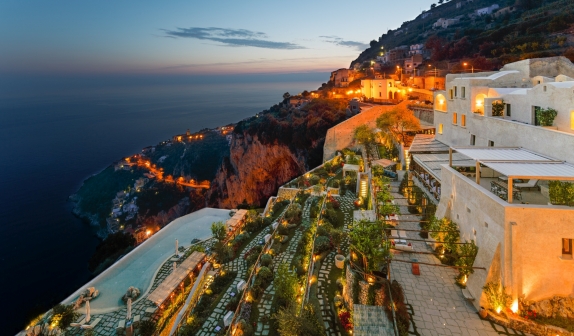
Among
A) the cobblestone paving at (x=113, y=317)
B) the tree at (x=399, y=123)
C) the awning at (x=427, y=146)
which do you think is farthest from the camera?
the tree at (x=399, y=123)

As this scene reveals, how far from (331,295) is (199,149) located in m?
64.3

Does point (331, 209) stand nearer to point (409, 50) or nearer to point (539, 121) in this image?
point (539, 121)

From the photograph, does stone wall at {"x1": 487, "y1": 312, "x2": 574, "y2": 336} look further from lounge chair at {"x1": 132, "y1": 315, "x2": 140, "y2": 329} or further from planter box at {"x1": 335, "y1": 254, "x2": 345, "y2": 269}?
lounge chair at {"x1": 132, "y1": 315, "x2": 140, "y2": 329}

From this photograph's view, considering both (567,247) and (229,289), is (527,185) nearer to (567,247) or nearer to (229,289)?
(567,247)

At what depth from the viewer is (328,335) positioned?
873 cm

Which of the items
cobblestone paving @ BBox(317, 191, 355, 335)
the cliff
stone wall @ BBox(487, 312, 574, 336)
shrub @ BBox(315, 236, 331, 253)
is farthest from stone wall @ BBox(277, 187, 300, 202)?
stone wall @ BBox(487, 312, 574, 336)

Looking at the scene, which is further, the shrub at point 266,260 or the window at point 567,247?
the shrub at point 266,260

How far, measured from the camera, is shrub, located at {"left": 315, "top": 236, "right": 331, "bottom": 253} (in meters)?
12.8

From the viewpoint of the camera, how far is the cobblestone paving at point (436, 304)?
26.4 feet

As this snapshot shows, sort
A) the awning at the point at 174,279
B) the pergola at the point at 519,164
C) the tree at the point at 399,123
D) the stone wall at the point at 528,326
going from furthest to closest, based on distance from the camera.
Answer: the tree at the point at 399,123 < the awning at the point at 174,279 < the pergola at the point at 519,164 < the stone wall at the point at 528,326

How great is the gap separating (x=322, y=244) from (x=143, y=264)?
31.0 feet

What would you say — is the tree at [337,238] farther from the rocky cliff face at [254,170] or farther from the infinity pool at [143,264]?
the rocky cliff face at [254,170]

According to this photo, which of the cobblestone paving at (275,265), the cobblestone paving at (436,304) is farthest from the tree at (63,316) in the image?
the cobblestone paving at (436,304)

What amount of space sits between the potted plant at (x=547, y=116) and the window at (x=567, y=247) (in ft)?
19.3
